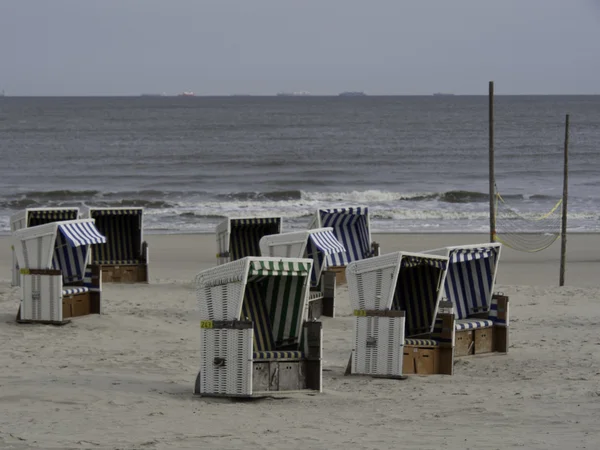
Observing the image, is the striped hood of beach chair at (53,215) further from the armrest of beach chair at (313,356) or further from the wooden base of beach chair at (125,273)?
the armrest of beach chair at (313,356)

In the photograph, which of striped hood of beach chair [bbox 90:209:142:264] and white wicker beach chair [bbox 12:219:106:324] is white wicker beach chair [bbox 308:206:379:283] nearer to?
striped hood of beach chair [bbox 90:209:142:264]

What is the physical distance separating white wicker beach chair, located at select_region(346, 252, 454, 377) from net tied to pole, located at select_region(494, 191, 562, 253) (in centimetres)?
1058

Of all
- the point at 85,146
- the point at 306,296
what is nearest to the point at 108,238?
the point at 306,296

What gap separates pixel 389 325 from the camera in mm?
10203

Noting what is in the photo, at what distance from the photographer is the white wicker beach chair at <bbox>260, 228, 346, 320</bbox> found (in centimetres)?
1402

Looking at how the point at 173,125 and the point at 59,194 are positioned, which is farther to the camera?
the point at 173,125

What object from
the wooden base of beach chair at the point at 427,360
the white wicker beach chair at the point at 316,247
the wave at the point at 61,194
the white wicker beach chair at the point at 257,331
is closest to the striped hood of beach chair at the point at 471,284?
the wooden base of beach chair at the point at 427,360

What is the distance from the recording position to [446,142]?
67562 millimetres

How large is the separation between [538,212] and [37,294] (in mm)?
21813

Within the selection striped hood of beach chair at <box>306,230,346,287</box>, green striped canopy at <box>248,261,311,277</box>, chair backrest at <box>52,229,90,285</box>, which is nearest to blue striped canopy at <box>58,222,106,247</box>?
chair backrest at <box>52,229,90,285</box>

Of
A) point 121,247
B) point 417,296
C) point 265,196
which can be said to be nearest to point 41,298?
point 417,296

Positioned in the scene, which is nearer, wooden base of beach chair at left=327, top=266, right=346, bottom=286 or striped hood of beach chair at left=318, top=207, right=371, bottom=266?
wooden base of beach chair at left=327, top=266, right=346, bottom=286

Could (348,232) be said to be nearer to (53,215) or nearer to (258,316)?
(53,215)

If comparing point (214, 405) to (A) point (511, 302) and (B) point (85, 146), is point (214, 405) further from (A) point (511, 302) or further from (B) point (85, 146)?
(B) point (85, 146)
